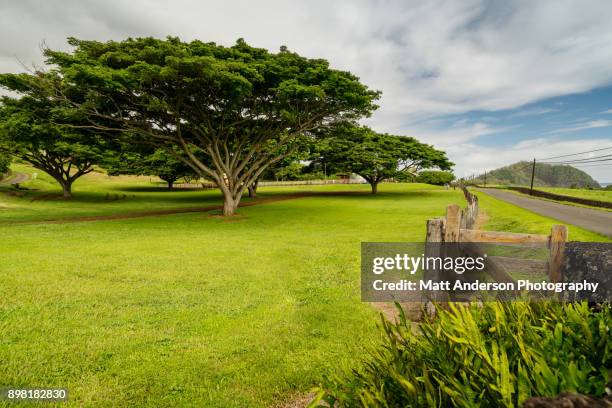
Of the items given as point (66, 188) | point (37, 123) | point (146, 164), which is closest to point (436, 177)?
point (146, 164)

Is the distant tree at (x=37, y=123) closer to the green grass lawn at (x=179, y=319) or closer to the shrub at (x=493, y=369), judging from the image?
the green grass lawn at (x=179, y=319)

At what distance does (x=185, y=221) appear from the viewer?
66.2 ft

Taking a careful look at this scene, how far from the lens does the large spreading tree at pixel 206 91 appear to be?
1530 cm

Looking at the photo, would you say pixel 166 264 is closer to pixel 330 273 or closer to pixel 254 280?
pixel 254 280

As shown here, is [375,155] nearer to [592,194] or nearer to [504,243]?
[592,194]

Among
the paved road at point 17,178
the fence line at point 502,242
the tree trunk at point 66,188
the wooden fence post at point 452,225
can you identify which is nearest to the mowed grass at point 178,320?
the fence line at point 502,242

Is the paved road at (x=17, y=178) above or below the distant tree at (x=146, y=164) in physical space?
below

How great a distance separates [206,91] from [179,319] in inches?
591

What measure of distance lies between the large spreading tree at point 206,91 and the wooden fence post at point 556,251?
14447mm

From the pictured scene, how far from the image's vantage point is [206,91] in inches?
704

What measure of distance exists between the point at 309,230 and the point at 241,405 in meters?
14.0

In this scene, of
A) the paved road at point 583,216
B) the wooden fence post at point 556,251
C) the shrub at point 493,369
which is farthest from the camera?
the paved road at point 583,216

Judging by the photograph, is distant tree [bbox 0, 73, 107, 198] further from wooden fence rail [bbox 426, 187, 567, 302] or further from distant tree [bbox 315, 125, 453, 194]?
distant tree [bbox 315, 125, 453, 194]

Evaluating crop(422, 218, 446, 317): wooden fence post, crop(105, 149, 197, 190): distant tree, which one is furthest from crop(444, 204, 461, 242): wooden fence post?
crop(105, 149, 197, 190): distant tree
